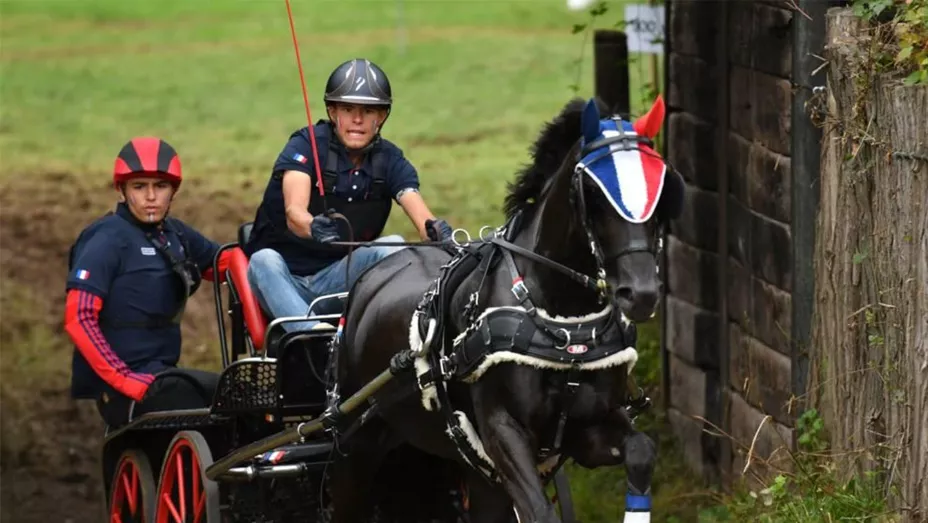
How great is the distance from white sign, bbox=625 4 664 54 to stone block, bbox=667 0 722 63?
584mm

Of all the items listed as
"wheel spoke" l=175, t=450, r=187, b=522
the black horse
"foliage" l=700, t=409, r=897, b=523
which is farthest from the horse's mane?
"wheel spoke" l=175, t=450, r=187, b=522

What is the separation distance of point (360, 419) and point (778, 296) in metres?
2.59

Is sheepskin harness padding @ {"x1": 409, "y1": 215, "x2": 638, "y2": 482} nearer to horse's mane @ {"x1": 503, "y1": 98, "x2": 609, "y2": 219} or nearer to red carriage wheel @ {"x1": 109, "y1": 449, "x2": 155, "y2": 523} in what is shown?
horse's mane @ {"x1": 503, "y1": 98, "x2": 609, "y2": 219}

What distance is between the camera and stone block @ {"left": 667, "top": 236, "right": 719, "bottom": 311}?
10.7 m

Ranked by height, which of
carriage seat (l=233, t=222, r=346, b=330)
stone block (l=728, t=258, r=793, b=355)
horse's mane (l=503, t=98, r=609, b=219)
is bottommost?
stone block (l=728, t=258, r=793, b=355)

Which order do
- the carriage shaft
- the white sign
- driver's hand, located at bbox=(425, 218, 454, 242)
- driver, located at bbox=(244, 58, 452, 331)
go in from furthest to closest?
the white sign, driver, located at bbox=(244, 58, 452, 331), driver's hand, located at bbox=(425, 218, 454, 242), the carriage shaft

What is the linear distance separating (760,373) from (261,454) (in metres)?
2.93

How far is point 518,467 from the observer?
640 cm

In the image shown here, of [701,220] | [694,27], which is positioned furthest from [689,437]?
[694,27]

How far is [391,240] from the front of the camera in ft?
26.1

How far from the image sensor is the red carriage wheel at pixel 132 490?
27.5ft

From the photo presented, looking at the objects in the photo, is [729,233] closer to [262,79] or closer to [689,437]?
[689,437]

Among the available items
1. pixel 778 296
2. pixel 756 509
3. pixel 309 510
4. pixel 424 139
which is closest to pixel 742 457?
pixel 778 296

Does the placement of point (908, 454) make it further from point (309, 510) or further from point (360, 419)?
point (309, 510)
